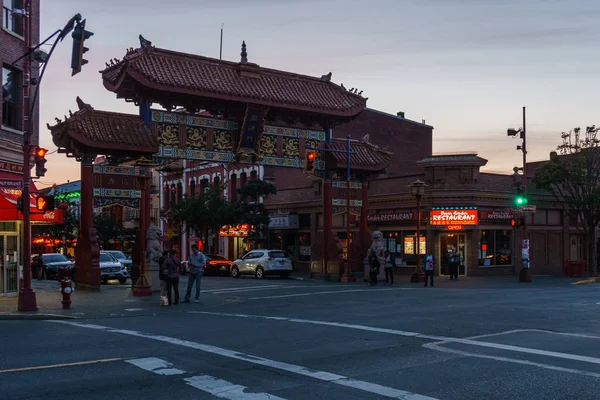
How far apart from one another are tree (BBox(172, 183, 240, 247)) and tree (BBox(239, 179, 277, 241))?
1.08 metres

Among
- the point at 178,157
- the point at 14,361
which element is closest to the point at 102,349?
the point at 14,361

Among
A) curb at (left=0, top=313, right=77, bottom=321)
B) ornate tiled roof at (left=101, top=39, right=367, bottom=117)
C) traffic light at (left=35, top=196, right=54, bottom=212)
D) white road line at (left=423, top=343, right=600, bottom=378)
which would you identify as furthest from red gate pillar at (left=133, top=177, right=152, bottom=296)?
white road line at (left=423, top=343, right=600, bottom=378)

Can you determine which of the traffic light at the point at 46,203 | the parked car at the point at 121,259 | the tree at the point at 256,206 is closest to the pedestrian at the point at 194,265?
the traffic light at the point at 46,203

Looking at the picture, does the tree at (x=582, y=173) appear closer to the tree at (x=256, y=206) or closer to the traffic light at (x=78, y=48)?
the tree at (x=256, y=206)

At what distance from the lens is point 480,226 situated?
39.0m

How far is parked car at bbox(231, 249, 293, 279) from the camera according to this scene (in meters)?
39.0

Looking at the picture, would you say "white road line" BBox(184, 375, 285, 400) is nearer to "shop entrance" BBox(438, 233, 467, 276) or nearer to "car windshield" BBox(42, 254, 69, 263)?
"shop entrance" BBox(438, 233, 467, 276)

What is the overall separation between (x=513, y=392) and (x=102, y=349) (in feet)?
22.4

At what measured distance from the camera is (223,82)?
30.0m

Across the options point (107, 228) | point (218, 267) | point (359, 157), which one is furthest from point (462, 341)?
point (107, 228)

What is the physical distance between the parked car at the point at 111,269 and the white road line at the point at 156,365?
24.5 metres

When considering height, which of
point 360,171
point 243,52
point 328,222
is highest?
point 243,52

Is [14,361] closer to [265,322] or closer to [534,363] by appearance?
[265,322]

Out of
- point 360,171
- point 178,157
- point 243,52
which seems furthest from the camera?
point 360,171
